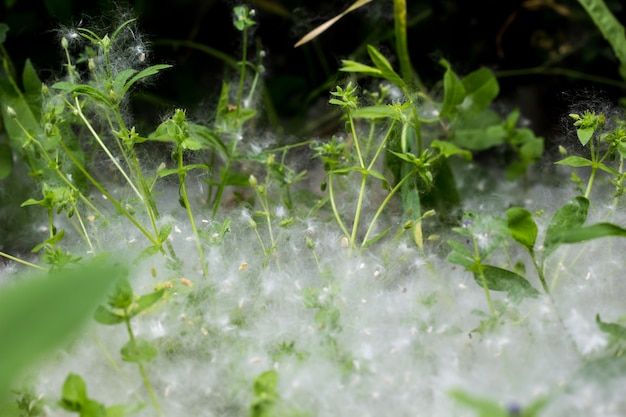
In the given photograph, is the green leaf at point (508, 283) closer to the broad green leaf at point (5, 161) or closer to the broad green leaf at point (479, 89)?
the broad green leaf at point (479, 89)

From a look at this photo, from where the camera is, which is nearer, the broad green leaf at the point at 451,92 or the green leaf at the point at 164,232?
→ the green leaf at the point at 164,232

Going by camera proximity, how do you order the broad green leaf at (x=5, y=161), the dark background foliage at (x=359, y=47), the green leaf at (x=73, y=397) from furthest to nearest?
the dark background foliage at (x=359, y=47), the broad green leaf at (x=5, y=161), the green leaf at (x=73, y=397)

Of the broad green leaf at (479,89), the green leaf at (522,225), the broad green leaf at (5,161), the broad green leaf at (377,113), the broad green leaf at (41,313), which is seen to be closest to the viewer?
the broad green leaf at (41,313)

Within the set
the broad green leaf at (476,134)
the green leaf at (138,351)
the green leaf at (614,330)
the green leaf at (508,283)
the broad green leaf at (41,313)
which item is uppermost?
the broad green leaf at (41,313)

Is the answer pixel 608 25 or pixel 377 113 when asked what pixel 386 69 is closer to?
pixel 377 113

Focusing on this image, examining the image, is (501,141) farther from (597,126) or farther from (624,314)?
(624,314)

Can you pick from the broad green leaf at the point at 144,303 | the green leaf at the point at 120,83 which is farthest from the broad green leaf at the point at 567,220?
the green leaf at the point at 120,83

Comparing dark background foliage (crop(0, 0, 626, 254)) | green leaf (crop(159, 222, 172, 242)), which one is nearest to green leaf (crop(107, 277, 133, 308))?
green leaf (crop(159, 222, 172, 242))
